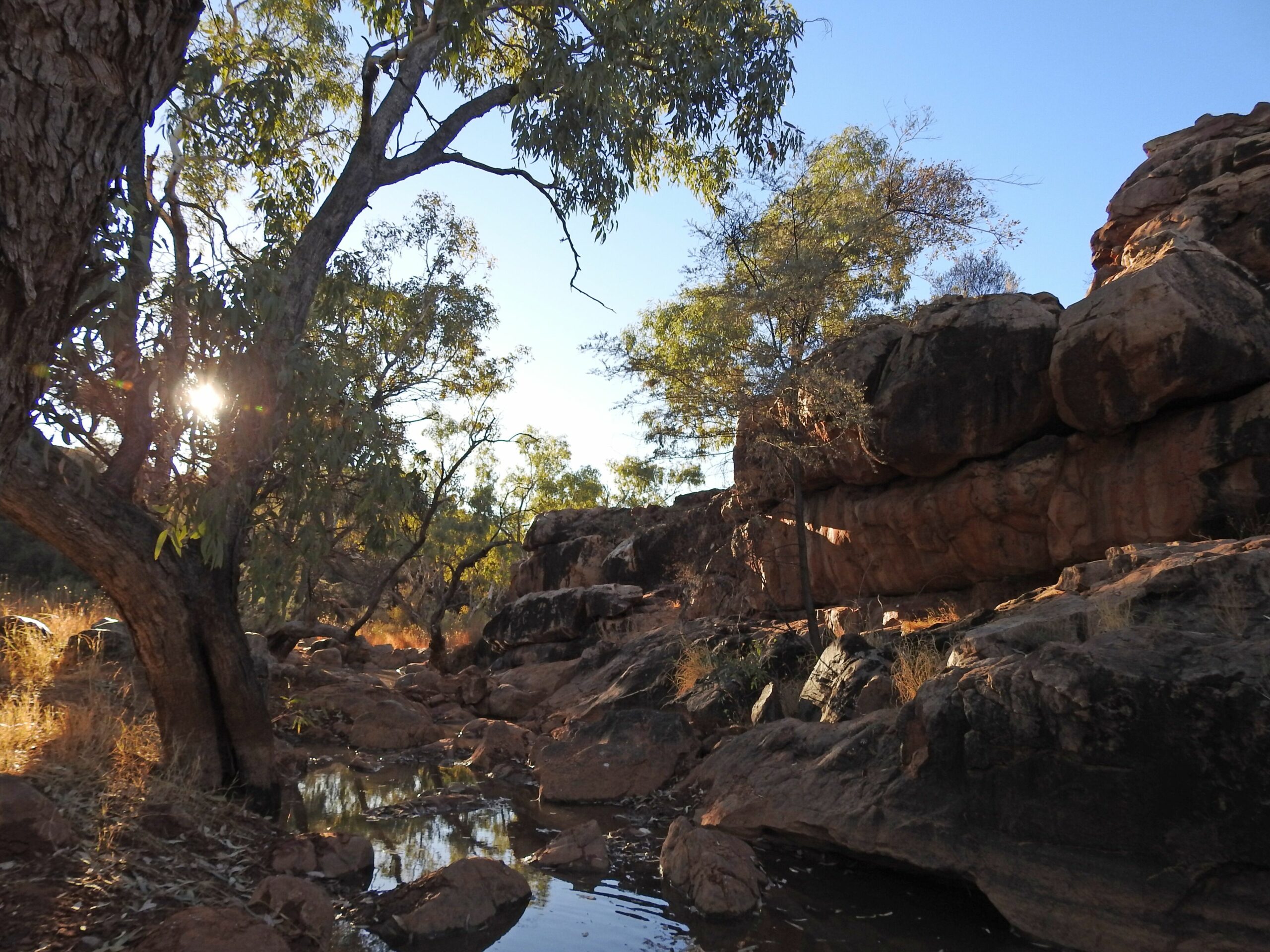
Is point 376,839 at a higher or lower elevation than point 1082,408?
lower

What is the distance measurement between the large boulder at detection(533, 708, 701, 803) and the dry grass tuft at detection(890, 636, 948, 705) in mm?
2439

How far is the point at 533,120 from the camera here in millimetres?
8195

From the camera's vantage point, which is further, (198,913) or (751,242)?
(751,242)

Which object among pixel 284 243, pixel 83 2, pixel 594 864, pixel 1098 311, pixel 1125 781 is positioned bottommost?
pixel 594 864

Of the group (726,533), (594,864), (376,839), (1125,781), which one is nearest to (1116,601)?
(1125,781)

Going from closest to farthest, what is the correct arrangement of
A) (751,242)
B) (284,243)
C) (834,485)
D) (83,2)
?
(83,2) → (284,243) → (751,242) → (834,485)

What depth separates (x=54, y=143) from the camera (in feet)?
7.50

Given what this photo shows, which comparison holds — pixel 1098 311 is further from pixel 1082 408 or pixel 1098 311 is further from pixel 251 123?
pixel 251 123

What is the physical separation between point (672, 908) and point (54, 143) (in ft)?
18.2

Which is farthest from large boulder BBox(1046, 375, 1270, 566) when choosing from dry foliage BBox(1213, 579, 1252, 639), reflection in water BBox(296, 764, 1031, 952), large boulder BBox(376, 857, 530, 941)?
large boulder BBox(376, 857, 530, 941)

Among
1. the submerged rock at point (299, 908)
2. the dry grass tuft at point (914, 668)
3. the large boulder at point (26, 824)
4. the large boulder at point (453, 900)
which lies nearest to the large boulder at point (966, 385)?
the dry grass tuft at point (914, 668)

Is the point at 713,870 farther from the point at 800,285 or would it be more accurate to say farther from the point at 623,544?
the point at 623,544

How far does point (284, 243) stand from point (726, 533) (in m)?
14.3

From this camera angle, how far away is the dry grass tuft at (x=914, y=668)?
8.24m
